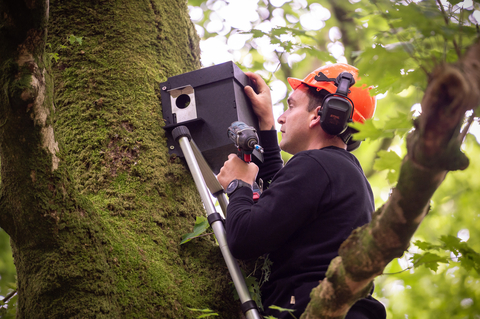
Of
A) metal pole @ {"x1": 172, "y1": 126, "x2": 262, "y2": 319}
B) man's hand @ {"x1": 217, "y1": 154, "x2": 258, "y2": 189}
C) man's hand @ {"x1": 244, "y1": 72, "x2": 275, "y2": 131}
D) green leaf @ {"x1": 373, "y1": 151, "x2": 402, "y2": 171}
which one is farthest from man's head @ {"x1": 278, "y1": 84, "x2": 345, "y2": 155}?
green leaf @ {"x1": 373, "y1": 151, "x2": 402, "y2": 171}

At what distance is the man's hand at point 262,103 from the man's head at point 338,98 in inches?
8.4

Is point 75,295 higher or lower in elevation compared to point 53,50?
lower

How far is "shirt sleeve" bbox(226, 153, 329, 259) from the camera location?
69.4 inches

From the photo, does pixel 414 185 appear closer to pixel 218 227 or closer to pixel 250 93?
pixel 218 227

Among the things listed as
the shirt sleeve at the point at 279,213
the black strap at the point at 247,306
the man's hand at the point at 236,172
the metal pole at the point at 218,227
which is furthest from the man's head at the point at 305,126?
the black strap at the point at 247,306

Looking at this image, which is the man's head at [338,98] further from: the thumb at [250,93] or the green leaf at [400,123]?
the green leaf at [400,123]

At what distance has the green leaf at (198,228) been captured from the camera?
6.52ft

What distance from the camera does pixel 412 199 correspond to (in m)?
0.92

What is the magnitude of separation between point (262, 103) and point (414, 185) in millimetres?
1831

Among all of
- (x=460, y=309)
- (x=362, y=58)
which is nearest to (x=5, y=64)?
(x=362, y=58)

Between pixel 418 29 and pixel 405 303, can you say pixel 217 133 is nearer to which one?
pixel 418 29

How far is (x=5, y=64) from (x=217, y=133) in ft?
4.15

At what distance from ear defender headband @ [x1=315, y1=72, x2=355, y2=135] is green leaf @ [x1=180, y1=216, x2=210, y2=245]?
0.88 m

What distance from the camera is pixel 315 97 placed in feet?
8.24
